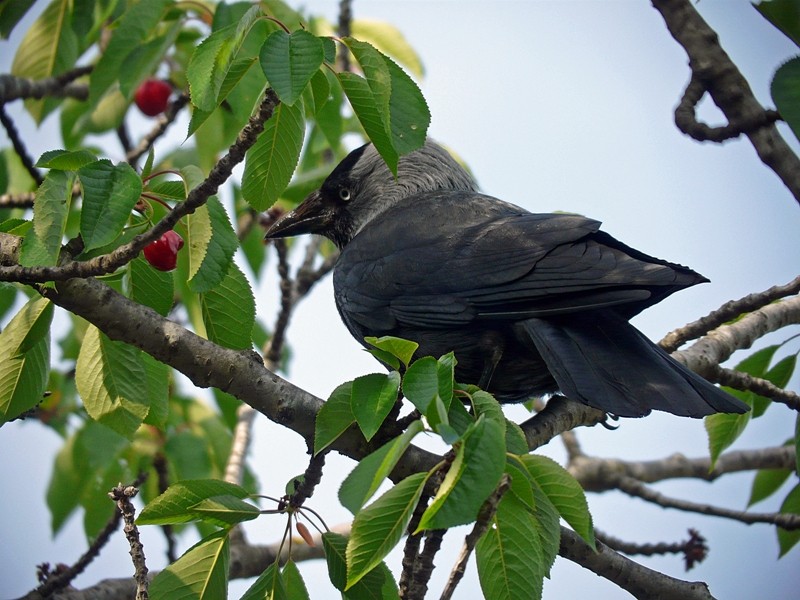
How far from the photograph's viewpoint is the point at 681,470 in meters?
5.77

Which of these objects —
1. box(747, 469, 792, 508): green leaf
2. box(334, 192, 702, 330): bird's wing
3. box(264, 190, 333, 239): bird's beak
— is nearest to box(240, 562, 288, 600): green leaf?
box(334, 192, 702, 330): bird's wing

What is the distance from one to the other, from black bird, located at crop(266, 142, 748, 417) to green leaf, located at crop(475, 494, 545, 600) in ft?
3.13

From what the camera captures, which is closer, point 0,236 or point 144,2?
point 0,236

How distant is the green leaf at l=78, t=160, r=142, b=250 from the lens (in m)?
2.64

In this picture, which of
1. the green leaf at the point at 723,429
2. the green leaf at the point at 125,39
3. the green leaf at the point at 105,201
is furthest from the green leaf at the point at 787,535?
the green leaf at the point at 125,39

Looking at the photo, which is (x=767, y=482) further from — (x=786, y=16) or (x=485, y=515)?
(x=485, y=515)

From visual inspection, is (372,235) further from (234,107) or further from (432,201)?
(234,107)

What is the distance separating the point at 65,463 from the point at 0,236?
270 centimetres

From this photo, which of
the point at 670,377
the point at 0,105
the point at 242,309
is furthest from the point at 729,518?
the point at 0,105

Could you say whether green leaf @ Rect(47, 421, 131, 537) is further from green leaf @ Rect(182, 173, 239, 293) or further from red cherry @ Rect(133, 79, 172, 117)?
green leaf @ Rect(182, 173, 239, 293)

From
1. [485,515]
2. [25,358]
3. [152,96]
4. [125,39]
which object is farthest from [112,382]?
[152,96]

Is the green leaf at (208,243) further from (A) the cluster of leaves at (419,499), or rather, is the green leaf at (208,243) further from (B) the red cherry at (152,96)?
Answer: (B) the red cherry at (152,96)

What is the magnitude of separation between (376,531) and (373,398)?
0.42 meters

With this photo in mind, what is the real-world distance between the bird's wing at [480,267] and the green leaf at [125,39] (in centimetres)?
143
